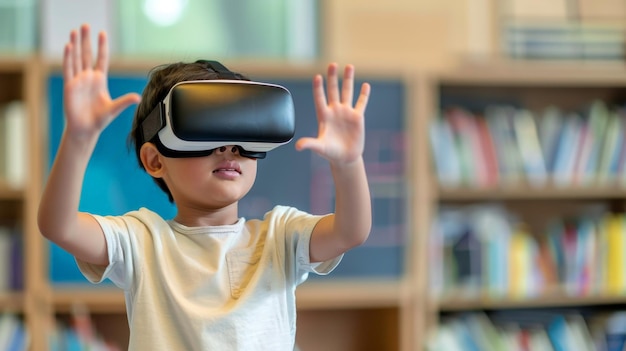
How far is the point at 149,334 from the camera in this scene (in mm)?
828

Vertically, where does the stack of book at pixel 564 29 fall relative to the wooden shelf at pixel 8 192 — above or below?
above

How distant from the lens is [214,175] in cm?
83

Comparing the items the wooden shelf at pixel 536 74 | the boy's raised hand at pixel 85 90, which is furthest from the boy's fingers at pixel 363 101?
the wooden shelf at pixel 536 74

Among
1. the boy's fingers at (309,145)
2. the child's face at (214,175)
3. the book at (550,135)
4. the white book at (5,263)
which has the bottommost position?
the white book at (5,263)

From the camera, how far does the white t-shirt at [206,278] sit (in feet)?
2.68

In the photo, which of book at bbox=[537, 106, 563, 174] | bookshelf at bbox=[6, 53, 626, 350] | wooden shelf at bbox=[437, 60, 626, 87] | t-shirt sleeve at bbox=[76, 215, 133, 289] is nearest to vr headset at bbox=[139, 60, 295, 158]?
t-shirt sleeve at bbox=[76, 215, 133, 289]

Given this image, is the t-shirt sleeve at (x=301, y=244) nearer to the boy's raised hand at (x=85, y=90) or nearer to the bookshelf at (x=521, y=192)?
the boy's raised hand at (x=85, y=90)

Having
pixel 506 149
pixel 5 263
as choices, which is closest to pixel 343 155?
pixel 5 263

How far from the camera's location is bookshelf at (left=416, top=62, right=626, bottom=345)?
2777mm

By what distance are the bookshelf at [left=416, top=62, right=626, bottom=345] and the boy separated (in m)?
1.86

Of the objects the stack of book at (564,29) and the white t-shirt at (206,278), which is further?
the stack of book at (564,29)

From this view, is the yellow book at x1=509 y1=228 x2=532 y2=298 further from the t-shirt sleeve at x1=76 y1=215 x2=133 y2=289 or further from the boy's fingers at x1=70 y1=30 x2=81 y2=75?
the boy's fingers at x1=70 y1=30 x2=81 y2=75

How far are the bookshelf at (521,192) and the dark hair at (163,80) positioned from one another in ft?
6.18

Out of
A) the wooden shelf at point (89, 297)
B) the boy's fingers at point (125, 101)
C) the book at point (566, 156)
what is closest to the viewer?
the boy's fingers at point (125, 101)
